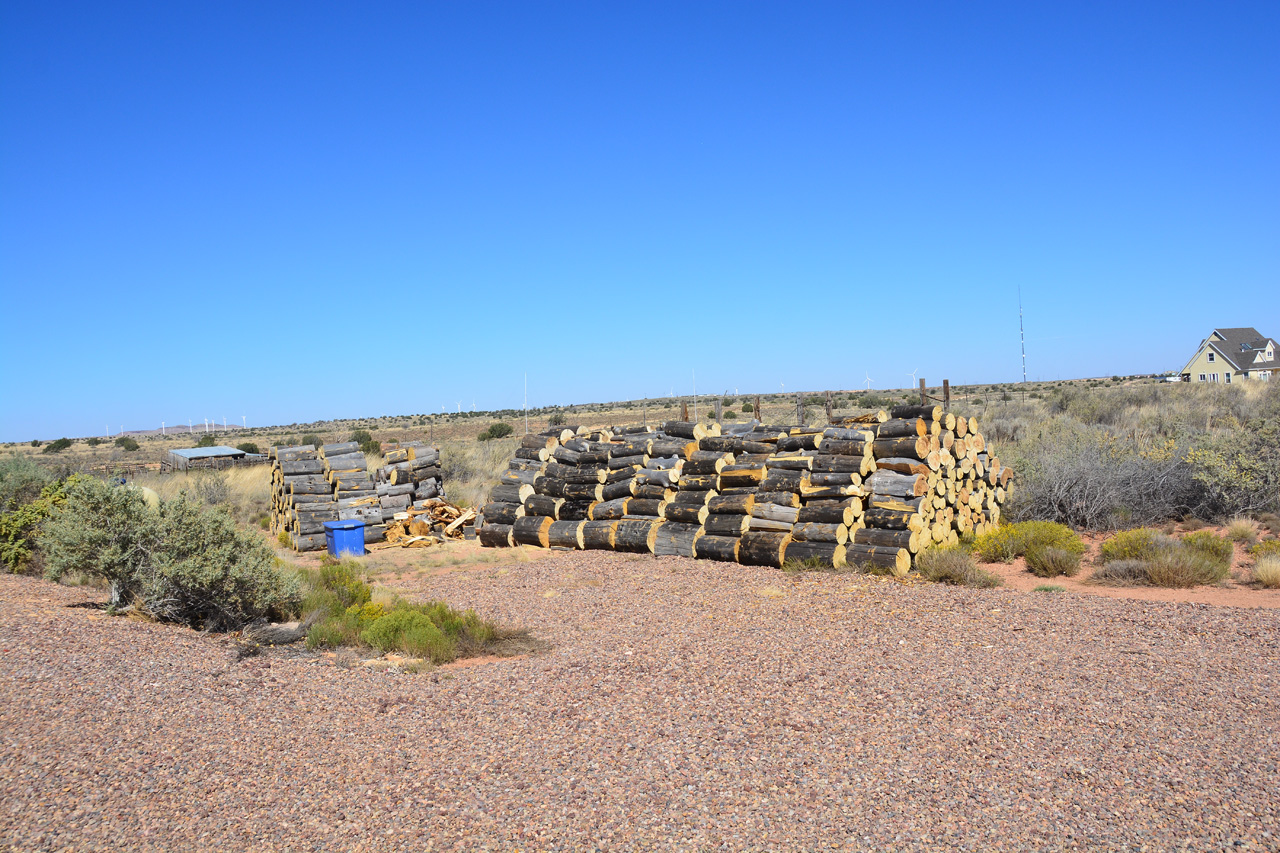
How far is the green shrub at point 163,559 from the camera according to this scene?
838 cm

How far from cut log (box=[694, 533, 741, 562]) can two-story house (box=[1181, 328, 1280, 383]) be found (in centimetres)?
3663

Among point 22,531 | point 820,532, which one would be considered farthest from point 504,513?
point 22,531

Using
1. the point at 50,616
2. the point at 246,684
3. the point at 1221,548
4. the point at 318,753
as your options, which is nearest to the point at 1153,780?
the point at 318,753

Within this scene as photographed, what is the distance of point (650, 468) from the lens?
1559 centimetres

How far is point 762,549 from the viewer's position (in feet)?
41.8

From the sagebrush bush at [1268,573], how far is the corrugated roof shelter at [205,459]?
2874cm

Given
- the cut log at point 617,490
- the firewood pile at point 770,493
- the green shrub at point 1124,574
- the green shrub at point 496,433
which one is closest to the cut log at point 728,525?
the firewood pile at point 770,493

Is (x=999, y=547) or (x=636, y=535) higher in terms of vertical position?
(x=636, y=535)

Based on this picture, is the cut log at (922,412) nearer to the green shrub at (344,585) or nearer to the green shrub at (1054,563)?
the green shrub at (1054,563)

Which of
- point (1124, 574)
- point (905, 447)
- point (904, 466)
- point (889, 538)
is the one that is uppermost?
point (905, 447)

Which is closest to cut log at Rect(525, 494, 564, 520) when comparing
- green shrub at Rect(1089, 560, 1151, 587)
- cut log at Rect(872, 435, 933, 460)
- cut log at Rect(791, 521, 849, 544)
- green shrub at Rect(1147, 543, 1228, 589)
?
cut log at Rect(791, 521, 849, 544)

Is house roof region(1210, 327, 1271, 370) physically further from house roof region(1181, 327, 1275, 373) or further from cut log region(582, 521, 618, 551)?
cut log region(582, 521, 618, 551)

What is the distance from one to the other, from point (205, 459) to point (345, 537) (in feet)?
56.9

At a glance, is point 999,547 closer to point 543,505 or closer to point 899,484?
point 899,484
